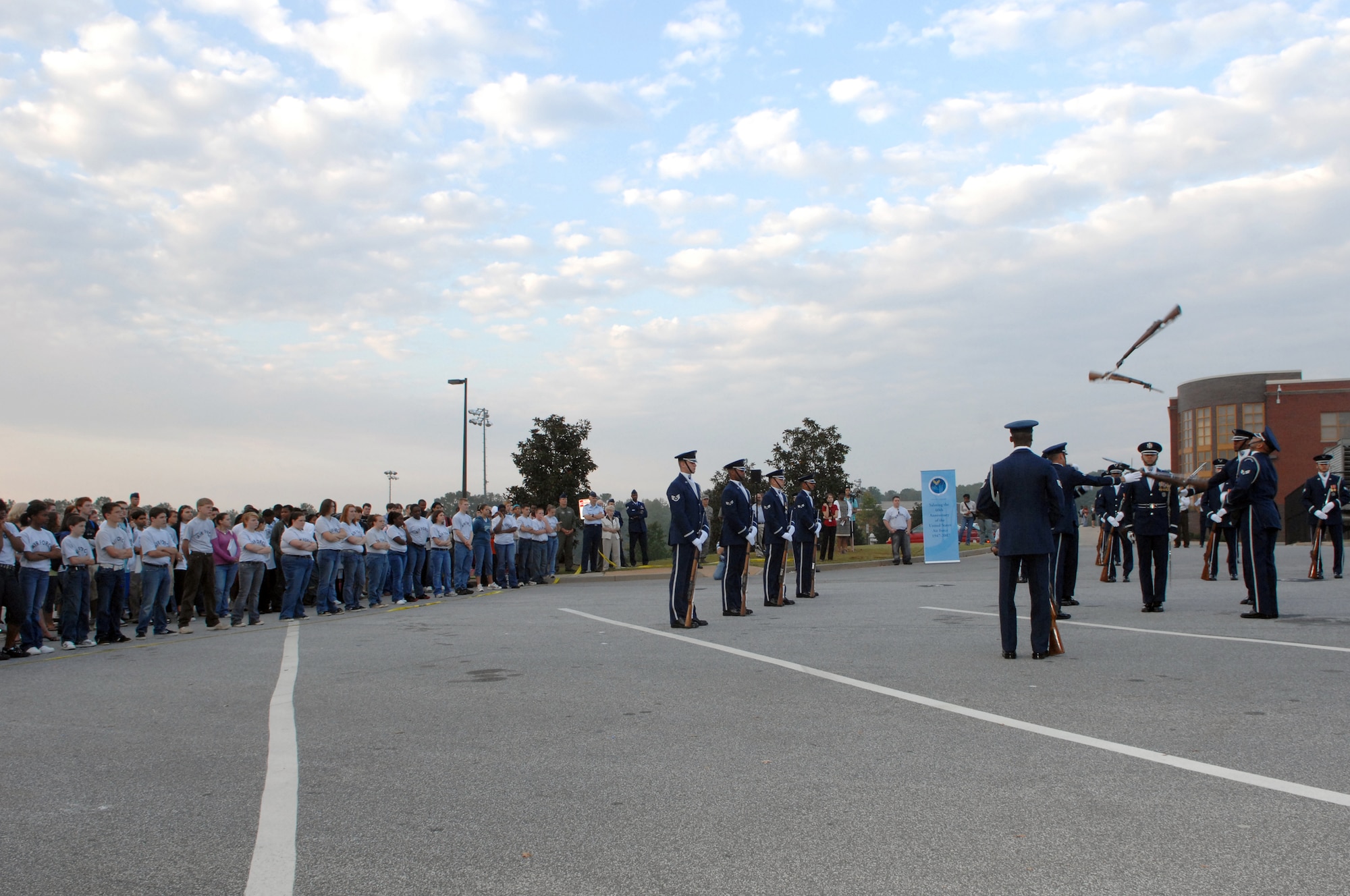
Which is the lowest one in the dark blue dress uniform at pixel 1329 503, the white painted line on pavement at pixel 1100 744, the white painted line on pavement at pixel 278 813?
the white painted line on pavement at pixel 278 813

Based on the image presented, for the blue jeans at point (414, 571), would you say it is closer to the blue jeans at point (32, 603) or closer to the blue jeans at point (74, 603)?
the blue jeans at point (74, 603)

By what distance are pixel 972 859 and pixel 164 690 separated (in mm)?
Result: 7242

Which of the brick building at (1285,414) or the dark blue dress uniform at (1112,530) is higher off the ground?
the brick building at (1285,414)

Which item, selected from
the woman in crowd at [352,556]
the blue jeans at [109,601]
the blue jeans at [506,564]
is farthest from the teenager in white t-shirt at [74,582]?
the blue jeans at [506,564]

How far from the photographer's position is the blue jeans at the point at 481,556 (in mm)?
22422

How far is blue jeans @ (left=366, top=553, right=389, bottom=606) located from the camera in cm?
1897

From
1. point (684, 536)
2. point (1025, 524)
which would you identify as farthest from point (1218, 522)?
point (684, 536)

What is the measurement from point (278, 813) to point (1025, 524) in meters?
6.72

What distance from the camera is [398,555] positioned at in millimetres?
19938

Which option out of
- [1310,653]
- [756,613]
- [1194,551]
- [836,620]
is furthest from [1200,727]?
[1194,551]

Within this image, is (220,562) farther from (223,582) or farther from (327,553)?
(327,553)

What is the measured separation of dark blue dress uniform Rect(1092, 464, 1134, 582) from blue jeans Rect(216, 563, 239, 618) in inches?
550

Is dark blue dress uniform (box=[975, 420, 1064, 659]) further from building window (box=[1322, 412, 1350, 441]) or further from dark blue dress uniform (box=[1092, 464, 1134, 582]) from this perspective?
building window (box=[1322, 412, 1350, 441])

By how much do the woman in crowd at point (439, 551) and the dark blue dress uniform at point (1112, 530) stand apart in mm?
12315
